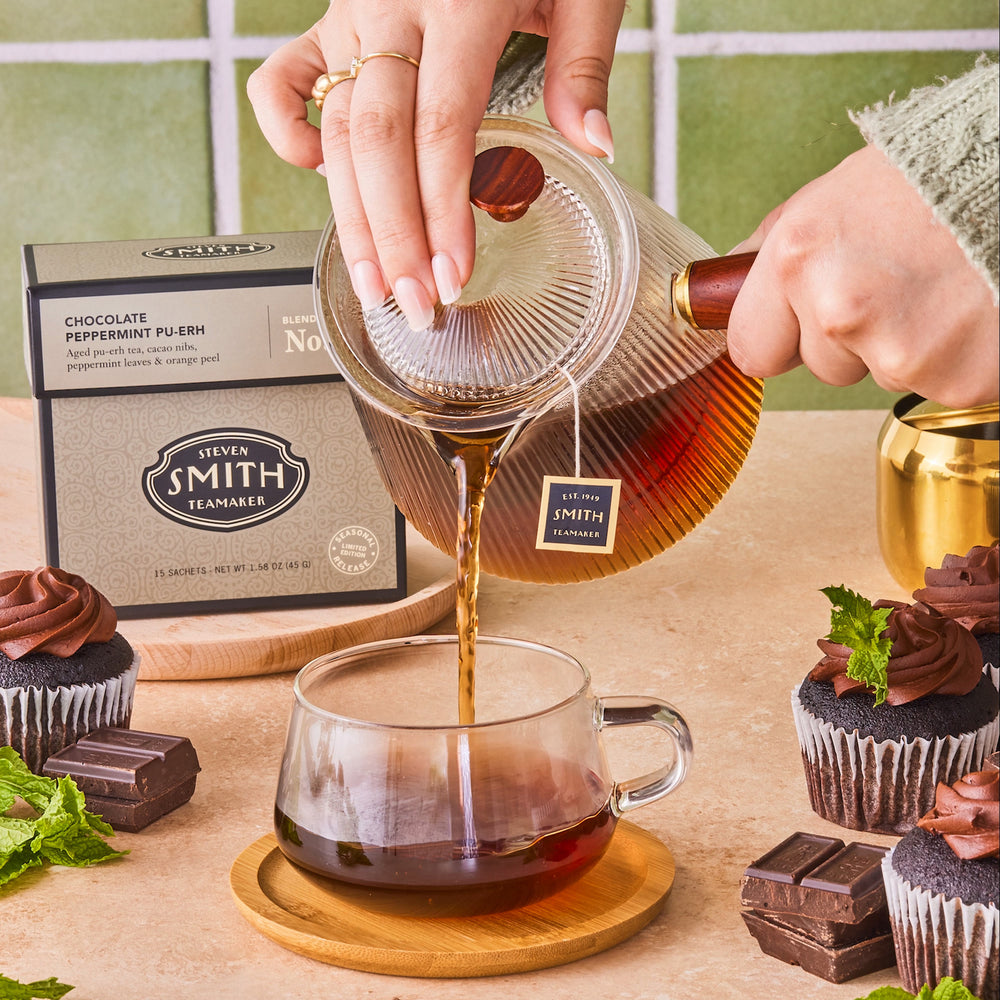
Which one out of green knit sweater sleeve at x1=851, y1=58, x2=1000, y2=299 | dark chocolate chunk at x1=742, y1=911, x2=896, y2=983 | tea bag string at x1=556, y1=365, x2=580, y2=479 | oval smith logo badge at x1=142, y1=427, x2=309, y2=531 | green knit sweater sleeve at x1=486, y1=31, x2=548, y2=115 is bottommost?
dark chocolate chunk at x1=742, y1=911, x2=896, y2=983

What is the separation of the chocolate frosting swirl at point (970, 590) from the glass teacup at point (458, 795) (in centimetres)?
35

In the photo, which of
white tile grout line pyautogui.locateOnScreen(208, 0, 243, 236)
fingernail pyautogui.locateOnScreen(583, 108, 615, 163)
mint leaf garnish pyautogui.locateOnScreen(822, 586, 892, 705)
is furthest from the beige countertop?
white tile grout line pyautogui.locateOnScreen(208, 0, 243, 236)

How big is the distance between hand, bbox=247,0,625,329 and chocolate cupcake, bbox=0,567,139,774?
32 centimetres

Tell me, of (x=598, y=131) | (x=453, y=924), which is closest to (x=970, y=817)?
(x=453, y=924)

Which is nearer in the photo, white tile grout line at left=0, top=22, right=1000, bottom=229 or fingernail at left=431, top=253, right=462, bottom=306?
fingernail at left=431, top=253, right=462, bottom=306

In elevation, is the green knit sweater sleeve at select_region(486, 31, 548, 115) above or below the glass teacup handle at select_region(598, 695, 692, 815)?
above

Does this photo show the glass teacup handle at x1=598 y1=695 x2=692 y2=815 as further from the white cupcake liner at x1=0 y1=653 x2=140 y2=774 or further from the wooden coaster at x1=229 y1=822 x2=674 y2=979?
the white cupcake liner at x1=0 y1=653 x2=140 y2=774

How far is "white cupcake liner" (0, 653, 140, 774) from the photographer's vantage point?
1026 millimetres

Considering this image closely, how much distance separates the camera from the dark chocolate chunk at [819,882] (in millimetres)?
775

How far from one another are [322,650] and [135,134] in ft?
6.44

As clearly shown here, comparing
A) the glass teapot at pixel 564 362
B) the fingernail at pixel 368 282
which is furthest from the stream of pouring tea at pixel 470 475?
the fingernail at pixel 368 282

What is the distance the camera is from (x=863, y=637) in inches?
37.5

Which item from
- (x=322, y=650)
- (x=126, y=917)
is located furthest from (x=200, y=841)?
(x=322, y=650)

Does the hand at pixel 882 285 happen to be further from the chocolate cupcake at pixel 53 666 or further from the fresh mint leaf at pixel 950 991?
the chocolate cupcake at pixel 53 666
